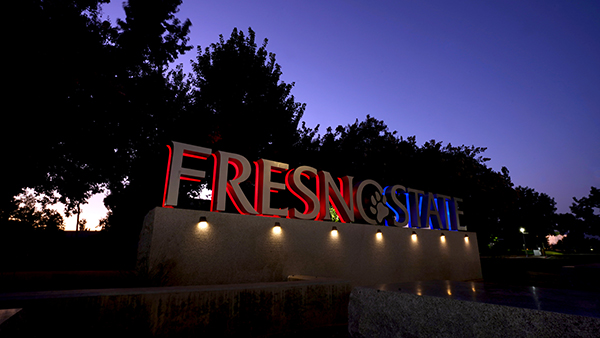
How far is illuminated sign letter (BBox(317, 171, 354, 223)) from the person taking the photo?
1114 centimetres

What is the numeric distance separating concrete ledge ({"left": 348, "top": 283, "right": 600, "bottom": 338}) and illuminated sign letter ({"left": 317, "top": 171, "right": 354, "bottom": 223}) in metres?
7.98

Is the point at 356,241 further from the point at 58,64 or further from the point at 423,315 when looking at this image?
the point at 58,64

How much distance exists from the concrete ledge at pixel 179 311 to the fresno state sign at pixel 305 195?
3996 mm

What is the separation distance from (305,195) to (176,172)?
4769 mm

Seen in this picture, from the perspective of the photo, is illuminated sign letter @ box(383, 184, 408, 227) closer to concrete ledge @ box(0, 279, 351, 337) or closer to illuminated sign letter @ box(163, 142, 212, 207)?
concrete ledge @ box(0, 279, 351, 337)

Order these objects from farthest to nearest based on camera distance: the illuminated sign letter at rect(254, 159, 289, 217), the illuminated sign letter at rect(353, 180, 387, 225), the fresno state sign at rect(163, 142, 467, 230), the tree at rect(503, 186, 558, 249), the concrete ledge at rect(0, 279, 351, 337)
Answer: the tree at rect(503, 186, 558, 249)
the illuminated sign letter at rect(353, 180, 387, 225)
the illuminated sign letter at rect(254, 159, 289, 217)
the fresno state sign at rect(163, 142, 467, 230)
the concrete ledge at rect(0, 279, 351, 337)

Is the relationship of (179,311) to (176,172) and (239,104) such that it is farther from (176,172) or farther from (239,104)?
(239,104)

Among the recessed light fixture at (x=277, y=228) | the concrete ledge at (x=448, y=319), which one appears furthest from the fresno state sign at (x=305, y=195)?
the concrete ledge at (x=448, y=319)

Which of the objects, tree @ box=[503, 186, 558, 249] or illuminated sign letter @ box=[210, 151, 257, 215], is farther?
tree @ box=[503, 186, 558, 249]

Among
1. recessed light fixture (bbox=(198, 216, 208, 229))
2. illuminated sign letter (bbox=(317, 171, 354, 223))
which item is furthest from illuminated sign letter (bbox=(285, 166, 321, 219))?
recessed light fixture (bbox=(198, 216, 208, 229))

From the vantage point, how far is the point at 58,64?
957 centimetres

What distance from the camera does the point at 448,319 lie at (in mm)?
2381

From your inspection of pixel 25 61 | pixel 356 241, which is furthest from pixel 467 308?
pixel 25 61

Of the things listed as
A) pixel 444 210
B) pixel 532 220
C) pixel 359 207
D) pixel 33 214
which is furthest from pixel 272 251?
pixel 532 220
